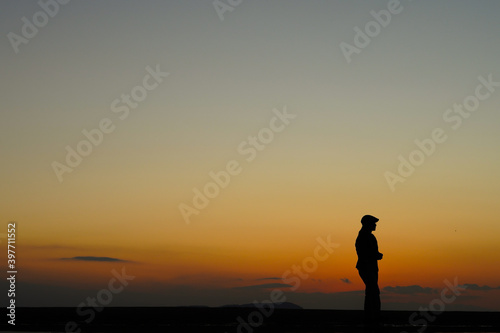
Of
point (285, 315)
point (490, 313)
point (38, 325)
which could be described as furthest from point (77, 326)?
point (490, 313)

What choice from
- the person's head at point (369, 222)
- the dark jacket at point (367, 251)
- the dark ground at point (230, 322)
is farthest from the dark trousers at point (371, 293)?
the person's head at point (369, 222)

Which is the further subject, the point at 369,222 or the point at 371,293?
the point at 369,222

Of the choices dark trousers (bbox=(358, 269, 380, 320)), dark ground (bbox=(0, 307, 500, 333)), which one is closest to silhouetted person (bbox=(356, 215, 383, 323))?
dark trousers (bbox=(358, 269, 380, 320))

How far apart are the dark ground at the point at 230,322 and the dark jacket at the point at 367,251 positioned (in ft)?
4.46

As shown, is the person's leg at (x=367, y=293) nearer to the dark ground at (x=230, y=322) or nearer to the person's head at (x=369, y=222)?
the dark ground at (x=230, y=322)

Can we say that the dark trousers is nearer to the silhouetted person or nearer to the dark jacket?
the silhouetted person

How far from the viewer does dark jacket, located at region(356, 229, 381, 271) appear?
48.9ft

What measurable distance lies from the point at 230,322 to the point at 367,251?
138 inches

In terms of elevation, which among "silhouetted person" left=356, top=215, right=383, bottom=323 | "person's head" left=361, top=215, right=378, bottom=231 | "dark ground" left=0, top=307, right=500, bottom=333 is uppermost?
"person's head" left=361, top=215, right=378, bottom=231

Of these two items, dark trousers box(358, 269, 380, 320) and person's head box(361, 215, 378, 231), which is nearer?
dark trousers box(358, 269, 380, 320)

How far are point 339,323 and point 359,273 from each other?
1.23 m

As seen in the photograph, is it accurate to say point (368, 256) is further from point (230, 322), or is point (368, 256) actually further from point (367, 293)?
point (230, 322)

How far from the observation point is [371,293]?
14.7 m

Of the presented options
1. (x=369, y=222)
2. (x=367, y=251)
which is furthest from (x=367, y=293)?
(x=369, y=222)
